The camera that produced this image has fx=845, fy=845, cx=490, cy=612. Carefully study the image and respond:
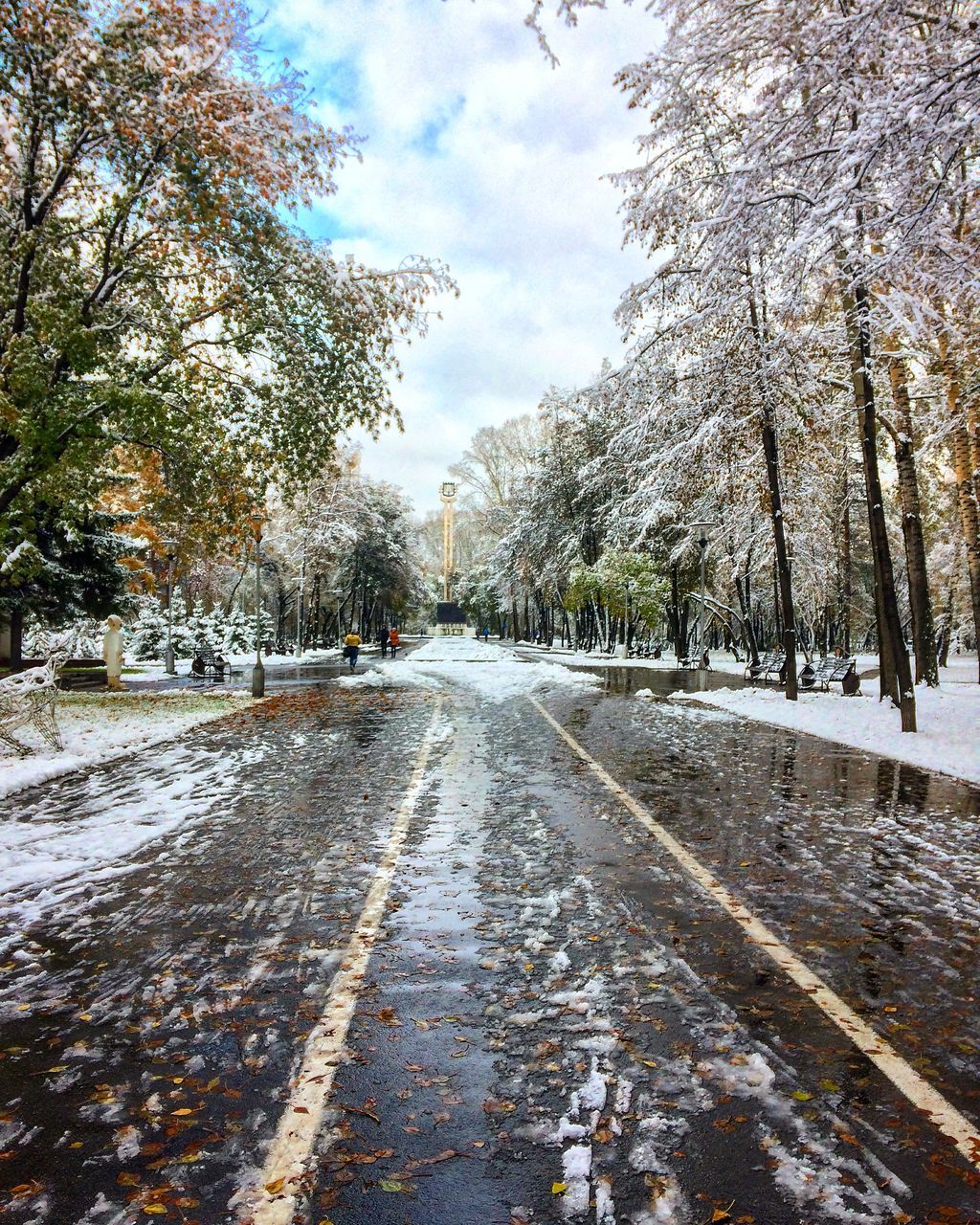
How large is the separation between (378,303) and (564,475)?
1470 inches

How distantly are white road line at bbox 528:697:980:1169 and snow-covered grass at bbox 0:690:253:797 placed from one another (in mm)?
7773

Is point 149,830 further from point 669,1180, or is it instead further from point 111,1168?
point 669,1180

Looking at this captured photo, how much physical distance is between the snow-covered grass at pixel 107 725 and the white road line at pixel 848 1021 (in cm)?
777

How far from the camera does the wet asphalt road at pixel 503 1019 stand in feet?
9.12

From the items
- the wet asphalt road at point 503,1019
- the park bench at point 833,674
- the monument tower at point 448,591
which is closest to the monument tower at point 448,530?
the monument tower at point 448,591

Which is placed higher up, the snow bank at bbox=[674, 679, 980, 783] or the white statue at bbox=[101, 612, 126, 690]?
the white statue at bbox=[101, 612, 126, 690]

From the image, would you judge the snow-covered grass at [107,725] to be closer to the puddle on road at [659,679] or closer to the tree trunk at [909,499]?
the puddle on road at [659,679]

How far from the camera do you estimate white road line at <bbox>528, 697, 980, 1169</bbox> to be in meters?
3.11

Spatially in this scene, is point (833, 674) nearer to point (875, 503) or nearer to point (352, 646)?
point (875, 503)

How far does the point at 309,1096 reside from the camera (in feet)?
10.9

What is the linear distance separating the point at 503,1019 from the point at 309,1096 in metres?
1.03

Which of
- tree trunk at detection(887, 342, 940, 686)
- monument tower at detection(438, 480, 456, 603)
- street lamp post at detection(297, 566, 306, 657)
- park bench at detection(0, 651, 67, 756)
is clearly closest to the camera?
park bench at detection(0, 651, 67, 756)

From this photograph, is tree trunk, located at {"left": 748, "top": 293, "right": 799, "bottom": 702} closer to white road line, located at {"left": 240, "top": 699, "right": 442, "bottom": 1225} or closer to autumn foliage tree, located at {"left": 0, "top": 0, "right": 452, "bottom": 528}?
autumn foliage tree, located at {"left": 0, "top": 0, "right": 452, "bottom": 528}

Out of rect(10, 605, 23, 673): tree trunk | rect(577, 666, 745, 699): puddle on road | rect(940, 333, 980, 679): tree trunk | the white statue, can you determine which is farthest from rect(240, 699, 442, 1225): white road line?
rect(10, 605, 23, 673): tree trunk
